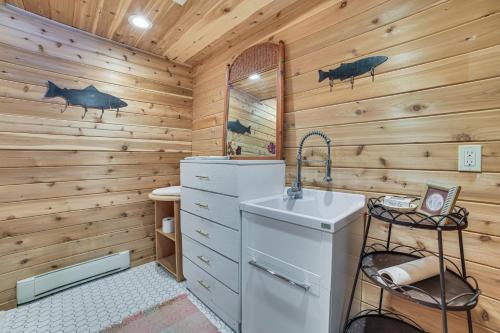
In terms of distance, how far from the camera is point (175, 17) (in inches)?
68.9

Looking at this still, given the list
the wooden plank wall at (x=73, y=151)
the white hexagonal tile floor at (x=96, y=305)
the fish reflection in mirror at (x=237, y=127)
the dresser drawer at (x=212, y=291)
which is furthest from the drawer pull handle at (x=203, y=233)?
the wooden plank wall at (x=73, y=151)

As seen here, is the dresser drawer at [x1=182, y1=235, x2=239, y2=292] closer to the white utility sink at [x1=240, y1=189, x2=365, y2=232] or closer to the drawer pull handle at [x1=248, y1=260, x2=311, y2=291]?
the drawer pull handle at [x1=248, y1=260, x2=311, y2=291]

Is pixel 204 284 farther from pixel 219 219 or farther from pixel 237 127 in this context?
pixel 237 127

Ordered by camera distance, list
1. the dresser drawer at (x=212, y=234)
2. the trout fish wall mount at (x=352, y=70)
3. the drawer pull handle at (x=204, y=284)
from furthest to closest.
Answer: the drawer pull handle at (x=204, y=284), the dresser drawer at (x=212, y=234), the trout fish wall mount at (x=352, y=70)

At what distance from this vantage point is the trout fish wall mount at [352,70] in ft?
4.14

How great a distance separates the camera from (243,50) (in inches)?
79.4

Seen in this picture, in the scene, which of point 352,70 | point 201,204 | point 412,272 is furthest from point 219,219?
point 352,70

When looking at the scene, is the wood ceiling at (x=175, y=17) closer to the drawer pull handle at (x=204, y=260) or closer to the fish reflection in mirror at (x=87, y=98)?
the fish reflection in mirror at (x=87, y=98)

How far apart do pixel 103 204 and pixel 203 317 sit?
1.38m

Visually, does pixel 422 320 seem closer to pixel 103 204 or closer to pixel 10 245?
pixel 103 204

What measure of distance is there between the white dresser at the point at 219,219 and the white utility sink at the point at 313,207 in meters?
0.09

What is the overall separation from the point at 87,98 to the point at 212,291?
77.1 inches

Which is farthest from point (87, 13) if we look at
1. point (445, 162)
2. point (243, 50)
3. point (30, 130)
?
point (445, 162)

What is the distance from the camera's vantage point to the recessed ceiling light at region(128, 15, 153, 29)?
1753mm
